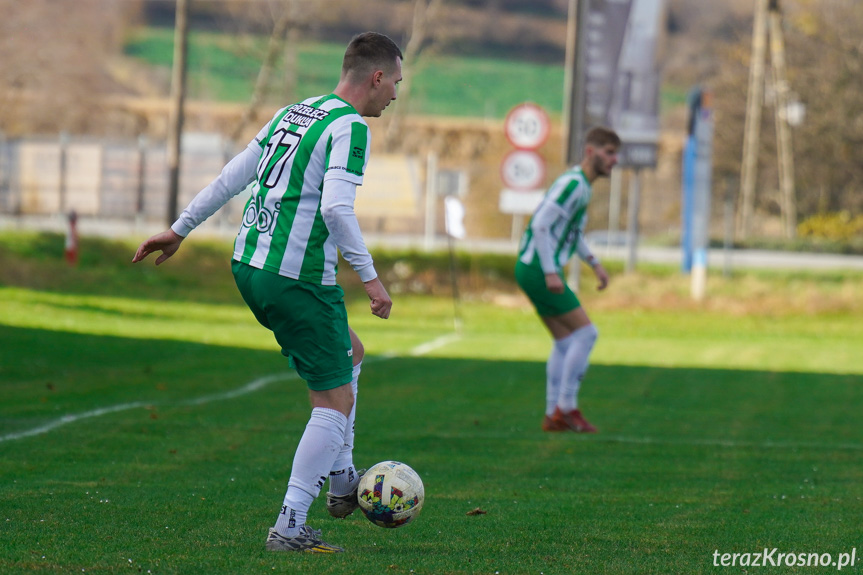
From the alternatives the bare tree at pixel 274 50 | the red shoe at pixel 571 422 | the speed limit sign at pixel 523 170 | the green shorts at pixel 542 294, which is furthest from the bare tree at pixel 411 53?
the red shoe at pixel 571 422

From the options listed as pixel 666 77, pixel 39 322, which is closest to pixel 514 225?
pixel 39 322

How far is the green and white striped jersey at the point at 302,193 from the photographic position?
15.5ft

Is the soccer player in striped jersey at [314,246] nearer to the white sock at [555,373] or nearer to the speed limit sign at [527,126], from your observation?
the white sock at [555,373]

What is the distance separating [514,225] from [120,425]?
25725 millimetres

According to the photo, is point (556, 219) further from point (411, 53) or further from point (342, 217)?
point (411, 53)

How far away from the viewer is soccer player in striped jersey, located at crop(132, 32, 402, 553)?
4664 mm

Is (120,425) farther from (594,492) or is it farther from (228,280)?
(228,280)

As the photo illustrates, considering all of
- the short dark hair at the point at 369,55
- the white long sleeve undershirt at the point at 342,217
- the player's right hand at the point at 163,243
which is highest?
the short dark hair at the point at 369,55

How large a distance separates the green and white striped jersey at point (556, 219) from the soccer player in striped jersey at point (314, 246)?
4.39 m

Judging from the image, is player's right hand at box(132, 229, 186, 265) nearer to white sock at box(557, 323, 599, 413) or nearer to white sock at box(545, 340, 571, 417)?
white sock at box(557, 323, 599, 413)

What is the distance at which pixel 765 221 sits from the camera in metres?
50.5

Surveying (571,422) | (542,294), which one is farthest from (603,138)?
(571,422)

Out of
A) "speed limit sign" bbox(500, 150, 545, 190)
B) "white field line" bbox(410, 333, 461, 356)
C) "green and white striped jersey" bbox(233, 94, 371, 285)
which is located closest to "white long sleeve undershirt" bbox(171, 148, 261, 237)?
"green and white striped jersey" bbox(233, 94, 371, 285)

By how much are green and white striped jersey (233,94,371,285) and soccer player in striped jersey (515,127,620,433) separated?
4515 millimetres
